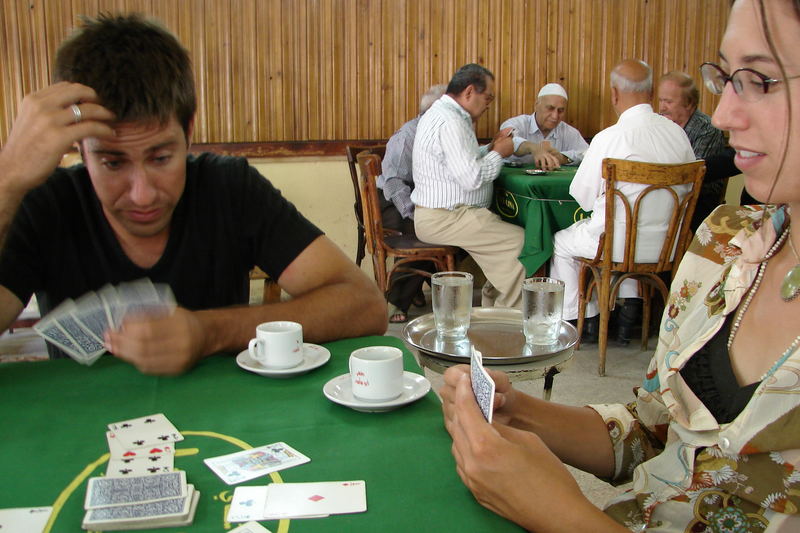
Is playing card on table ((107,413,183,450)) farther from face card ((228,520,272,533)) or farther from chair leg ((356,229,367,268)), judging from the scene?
chair leg ((356,229,367,268))

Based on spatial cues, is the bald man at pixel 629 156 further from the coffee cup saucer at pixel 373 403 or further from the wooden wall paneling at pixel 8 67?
the wooden wall paneling at pixel 8 67

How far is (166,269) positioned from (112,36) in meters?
0.55

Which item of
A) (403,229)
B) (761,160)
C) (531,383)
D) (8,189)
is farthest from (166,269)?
(403,229)

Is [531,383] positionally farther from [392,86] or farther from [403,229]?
[392,86]

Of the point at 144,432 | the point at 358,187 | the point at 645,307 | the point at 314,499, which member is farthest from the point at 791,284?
the point at 358,187

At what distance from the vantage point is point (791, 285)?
1.04m

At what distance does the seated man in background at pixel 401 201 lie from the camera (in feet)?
15.5

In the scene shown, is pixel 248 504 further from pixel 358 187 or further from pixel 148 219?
pixel 358 187

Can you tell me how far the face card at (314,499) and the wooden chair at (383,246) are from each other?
3372 mm

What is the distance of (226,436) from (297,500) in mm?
229

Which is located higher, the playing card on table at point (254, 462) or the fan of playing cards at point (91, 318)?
the fan of playing cards at point (91, 318)

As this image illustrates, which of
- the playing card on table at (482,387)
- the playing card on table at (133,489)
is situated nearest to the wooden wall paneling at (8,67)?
the playing card on table at (133,489)

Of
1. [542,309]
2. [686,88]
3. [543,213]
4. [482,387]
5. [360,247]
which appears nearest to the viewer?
[482,387]

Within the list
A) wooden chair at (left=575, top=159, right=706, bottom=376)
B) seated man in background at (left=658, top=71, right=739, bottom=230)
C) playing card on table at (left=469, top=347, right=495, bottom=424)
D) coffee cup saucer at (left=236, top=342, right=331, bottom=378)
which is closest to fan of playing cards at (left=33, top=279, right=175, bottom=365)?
coffee cup saucer at (left=236, top=342, right=331, bottom=378)
